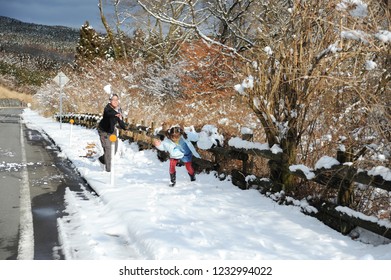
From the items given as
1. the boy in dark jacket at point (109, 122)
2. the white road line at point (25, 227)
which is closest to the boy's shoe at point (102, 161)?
the boy in dark jacket at point (109, 122)

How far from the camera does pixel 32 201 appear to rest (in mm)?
7270

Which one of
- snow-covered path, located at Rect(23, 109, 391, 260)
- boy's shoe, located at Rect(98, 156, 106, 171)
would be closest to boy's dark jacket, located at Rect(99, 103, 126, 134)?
boy's shoe, located at Rect(98, 156, 106, 171)

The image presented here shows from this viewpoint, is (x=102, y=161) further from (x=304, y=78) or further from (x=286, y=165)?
(x=304, y=78)

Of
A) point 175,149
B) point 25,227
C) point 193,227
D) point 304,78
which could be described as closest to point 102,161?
point 175,149

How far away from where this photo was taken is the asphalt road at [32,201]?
4.91 meters

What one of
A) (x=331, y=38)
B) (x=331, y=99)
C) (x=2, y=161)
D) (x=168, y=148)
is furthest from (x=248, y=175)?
(x=2, y=161)

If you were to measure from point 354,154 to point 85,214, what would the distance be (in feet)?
13.3

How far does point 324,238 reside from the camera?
5059 mm

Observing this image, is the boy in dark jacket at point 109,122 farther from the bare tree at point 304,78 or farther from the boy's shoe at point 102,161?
the bare tree at point 304,78

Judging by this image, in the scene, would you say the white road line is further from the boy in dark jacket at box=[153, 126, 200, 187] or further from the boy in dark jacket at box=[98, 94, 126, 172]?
the boy in dark jacket at box=[153, 126, 200, 187]

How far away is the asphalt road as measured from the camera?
193 inches

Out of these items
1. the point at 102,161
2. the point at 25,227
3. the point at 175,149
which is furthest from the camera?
the point at 102,161

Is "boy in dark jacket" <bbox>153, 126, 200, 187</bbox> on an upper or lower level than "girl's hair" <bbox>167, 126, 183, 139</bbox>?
lower

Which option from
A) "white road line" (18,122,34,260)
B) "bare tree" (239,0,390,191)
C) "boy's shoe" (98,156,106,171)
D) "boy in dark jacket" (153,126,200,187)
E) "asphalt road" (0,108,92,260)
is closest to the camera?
"white road line" (18,122,34,260)
